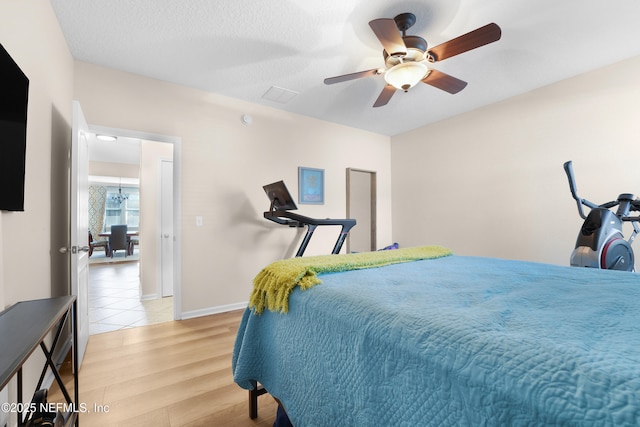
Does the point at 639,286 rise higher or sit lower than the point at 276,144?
lower

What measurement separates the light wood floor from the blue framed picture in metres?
1.97

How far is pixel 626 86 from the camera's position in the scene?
266cm

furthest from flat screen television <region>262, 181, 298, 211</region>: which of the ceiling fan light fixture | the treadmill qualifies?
the ceiling fan light fixture

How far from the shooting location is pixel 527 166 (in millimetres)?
3299

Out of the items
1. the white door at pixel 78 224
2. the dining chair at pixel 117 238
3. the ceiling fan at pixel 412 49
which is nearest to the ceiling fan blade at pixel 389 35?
the ceiling fan at pixel 412 49

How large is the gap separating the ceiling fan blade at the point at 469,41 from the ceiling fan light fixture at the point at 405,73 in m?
0.12

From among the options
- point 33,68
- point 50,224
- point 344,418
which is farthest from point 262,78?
point 344,418

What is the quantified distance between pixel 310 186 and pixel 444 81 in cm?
217

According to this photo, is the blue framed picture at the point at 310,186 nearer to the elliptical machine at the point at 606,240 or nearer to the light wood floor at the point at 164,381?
the light wood floor at the point at 164,381

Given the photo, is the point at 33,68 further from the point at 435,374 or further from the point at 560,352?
the point at 560,352

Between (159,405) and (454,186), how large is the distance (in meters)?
4.03

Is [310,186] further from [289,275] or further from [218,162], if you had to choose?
[289,275]

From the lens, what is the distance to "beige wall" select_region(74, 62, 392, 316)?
2812 mm

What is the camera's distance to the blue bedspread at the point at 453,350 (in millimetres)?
514
